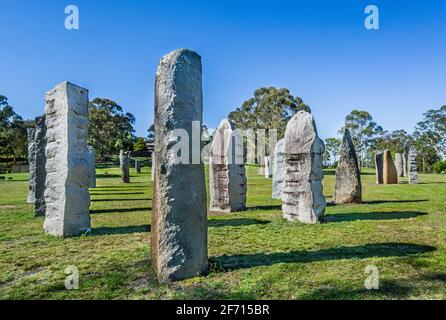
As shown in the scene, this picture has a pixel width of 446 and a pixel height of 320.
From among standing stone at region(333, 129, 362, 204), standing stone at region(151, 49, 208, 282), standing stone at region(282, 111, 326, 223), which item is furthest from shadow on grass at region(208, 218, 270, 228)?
standing stone at region(333, 129, 362, 204)

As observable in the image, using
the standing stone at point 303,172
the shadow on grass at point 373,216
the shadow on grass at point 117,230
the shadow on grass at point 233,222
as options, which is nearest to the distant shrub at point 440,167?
the shadow on grass at point 373,216

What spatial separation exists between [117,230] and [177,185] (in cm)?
419

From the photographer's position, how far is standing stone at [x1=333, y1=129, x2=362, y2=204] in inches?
457

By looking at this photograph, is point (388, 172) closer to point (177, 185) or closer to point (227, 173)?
point (227, 173)

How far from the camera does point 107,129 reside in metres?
56.2

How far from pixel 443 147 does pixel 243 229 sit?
61.9 metres

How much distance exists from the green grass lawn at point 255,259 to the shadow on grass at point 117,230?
22mm

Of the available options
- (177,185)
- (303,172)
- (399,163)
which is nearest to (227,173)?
(303,172)

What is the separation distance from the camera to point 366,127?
58188mm

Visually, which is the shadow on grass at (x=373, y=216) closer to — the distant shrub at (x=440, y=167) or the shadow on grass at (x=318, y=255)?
the shadow on grass at (x=318, y=255)

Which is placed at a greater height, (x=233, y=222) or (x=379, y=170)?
(x=379, y=170)

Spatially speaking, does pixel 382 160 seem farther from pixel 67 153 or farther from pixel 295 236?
pixel 67 153

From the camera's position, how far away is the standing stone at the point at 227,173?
10.7 metres
